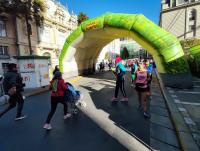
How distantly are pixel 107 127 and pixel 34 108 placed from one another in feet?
11.7


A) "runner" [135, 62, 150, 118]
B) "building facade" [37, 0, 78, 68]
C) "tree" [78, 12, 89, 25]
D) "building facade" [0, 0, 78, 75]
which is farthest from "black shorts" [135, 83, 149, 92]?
"tree" [78, 12, 89, 25]

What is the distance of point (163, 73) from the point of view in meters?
9.84

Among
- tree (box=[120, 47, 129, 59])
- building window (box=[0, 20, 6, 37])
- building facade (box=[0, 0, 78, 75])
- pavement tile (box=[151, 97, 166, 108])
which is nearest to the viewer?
pavement tile (box=[151, 97, 166, 108])

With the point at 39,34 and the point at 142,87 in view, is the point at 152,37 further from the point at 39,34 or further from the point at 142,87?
the point at 39,34

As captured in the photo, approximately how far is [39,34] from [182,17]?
3775cm

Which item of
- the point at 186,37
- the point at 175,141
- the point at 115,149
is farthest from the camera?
the point at 186,37

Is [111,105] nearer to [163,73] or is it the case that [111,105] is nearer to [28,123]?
[28,123]

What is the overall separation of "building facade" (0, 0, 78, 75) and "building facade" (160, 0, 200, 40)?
26699 millimetres

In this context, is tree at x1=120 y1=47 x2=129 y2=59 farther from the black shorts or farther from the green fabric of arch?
the black shorts

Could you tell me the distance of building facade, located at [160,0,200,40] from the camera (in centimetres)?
4363

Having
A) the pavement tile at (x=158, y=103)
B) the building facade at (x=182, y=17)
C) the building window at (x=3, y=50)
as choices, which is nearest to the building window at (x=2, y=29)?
the building window at (x=3, y=50)

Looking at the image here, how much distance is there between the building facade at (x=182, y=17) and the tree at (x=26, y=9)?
36.0 meters

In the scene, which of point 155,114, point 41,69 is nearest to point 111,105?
point 155,114

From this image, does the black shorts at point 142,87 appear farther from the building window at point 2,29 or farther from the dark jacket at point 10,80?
the building window at point 2,29
